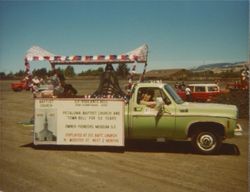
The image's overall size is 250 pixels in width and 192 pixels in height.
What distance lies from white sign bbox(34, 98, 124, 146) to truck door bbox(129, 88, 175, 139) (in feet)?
1.05

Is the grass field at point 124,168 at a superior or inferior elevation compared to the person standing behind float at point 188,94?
inferior

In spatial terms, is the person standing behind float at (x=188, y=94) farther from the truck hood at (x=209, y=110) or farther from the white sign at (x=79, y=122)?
the white sign at (x=79, y=122)

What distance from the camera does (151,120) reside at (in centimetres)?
881

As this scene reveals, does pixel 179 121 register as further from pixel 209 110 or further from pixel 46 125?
pixel 46 125

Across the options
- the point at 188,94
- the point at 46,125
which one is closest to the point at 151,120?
the point at 46,125

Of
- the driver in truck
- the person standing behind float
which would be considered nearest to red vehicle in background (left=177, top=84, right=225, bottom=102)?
the person standing behind float

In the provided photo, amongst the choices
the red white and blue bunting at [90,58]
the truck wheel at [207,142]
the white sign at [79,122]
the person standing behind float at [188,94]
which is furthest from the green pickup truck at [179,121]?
the person standing behind float at [188,94]

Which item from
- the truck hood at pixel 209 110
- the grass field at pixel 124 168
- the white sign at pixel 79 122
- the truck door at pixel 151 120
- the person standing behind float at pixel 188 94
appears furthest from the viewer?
→ the person standing behind float at pixel 188 94

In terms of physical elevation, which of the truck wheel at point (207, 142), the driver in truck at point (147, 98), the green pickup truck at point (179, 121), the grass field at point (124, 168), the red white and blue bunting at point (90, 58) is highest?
the red white and blue bunting at point (90, 58)

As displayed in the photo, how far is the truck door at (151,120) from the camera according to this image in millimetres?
8758

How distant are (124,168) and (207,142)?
2256 millimetres

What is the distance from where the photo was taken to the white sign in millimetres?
8898

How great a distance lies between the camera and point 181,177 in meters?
6.98

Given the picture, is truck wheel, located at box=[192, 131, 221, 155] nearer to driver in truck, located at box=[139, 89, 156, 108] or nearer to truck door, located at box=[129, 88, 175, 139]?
truck door, located at box=[129, 88, 175, 139]
